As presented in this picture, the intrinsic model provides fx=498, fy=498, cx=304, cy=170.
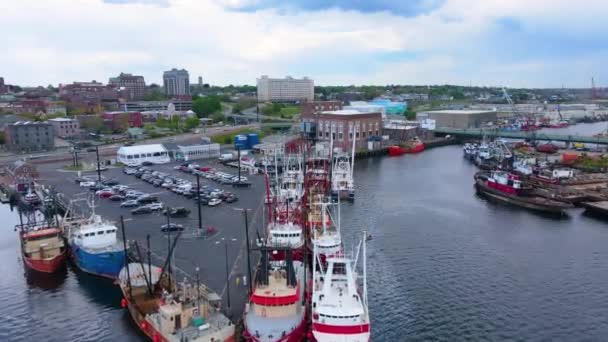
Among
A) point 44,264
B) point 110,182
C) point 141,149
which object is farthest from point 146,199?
point 141,149

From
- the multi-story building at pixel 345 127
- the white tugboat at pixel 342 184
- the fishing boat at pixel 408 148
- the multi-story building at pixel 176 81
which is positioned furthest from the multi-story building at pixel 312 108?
the multi-story building at pixel 176 81

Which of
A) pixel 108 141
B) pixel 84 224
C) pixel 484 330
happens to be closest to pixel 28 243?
pixel 84 224

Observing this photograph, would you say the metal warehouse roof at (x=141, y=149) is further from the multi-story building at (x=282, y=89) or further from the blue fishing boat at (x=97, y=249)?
Result: the multi-story building at (x=282, y=89)

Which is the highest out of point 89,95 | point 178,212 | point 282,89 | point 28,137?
point 282,89

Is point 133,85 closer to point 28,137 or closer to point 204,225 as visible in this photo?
→ point 28,137

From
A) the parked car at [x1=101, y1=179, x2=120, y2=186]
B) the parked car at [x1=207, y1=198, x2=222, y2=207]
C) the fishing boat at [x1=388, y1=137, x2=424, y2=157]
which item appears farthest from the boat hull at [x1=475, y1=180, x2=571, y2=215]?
the parked car at [x1=101, y1=179, x2=120, y2=186]

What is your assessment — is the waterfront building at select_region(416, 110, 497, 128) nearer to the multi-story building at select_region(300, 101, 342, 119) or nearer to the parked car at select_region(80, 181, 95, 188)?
the multi-story building at select_region(300, 101, 342, 119)
